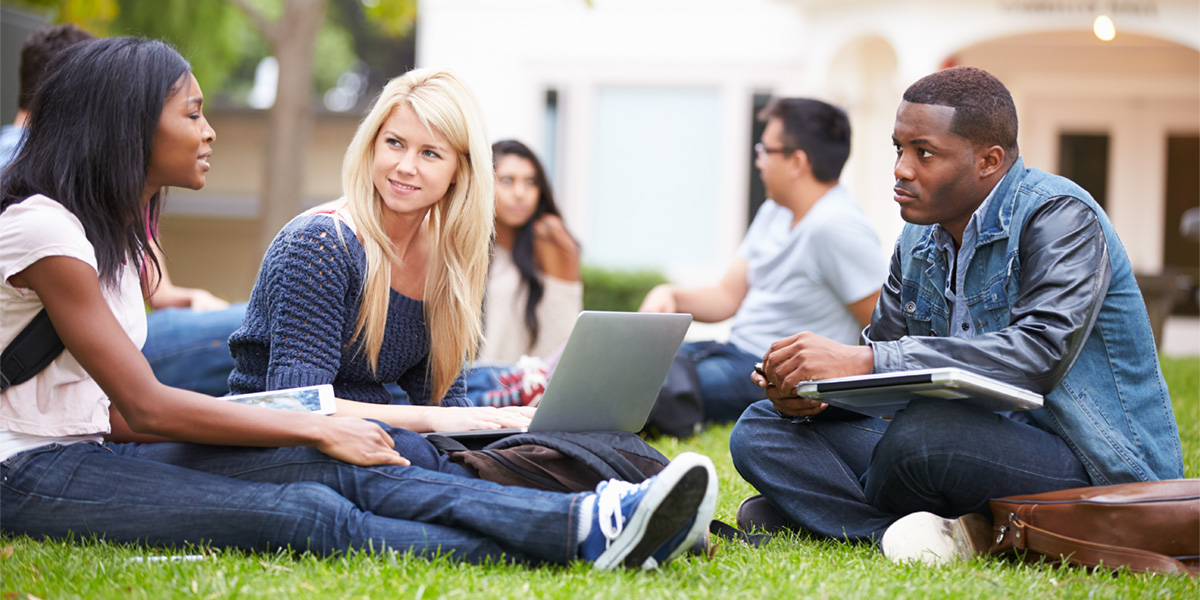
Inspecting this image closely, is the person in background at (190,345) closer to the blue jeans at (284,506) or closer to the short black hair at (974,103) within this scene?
the blue jeans at (284,506)

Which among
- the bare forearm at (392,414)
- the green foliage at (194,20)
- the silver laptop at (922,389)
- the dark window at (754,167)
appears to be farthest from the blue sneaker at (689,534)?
the dark window at (754,167)

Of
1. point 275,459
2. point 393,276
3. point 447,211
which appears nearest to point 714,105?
point 447,211

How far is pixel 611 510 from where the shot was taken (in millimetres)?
2750

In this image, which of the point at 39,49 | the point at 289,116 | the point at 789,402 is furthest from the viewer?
the point at 289,116

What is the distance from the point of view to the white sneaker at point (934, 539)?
121 inches

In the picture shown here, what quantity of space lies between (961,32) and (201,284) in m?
14.7

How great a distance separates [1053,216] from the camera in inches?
123

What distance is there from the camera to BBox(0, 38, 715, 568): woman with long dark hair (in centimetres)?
277

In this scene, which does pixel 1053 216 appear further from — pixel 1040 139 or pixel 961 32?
pixel 1040 139

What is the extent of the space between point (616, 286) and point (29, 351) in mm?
10230

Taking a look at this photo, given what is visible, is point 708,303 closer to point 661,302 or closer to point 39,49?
point 661,302

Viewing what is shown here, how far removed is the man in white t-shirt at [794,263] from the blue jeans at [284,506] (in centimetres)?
282

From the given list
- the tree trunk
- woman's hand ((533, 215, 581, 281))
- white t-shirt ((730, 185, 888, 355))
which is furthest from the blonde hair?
the tree trunk

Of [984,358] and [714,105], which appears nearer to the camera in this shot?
[984,358]
